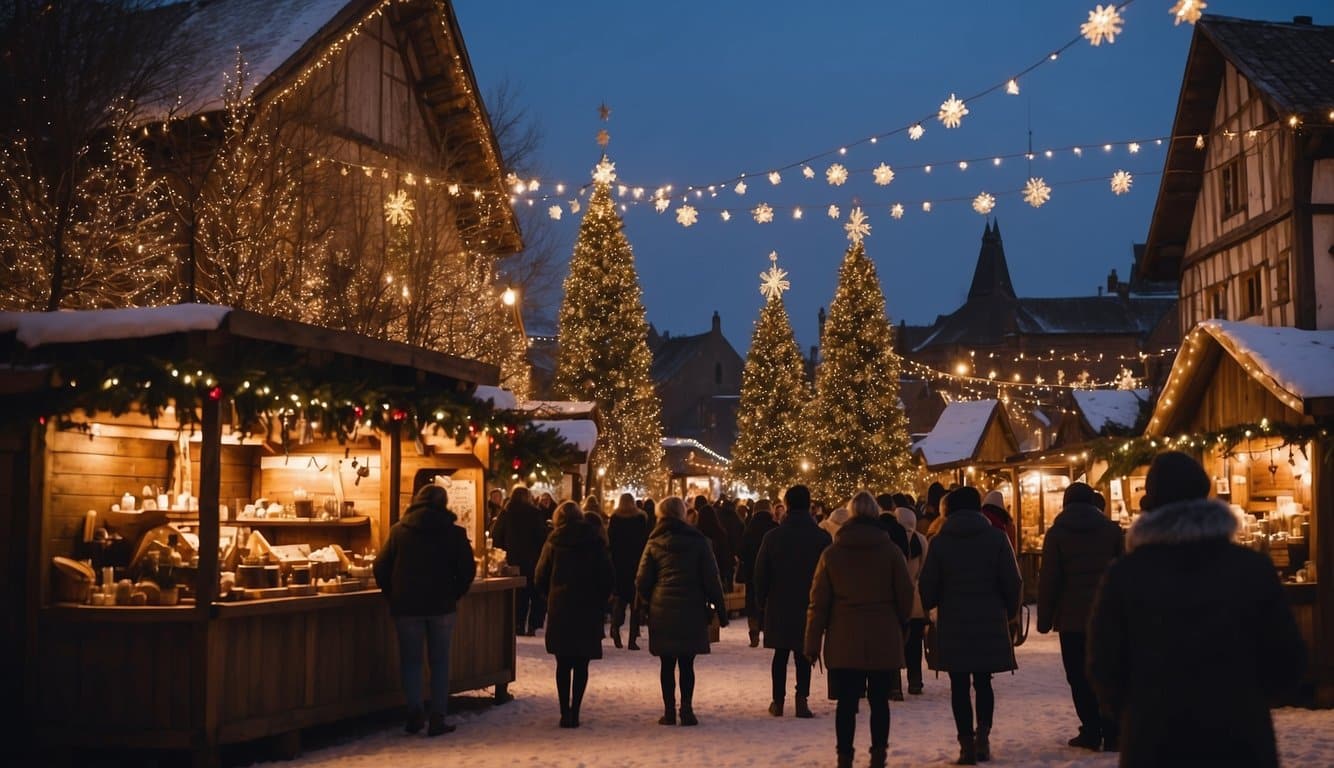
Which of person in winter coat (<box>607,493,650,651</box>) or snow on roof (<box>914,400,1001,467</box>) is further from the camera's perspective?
snow on roof (<box>914,400,1001,467</box>)

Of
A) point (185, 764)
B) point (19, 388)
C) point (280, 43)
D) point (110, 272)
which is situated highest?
point (280, 43)

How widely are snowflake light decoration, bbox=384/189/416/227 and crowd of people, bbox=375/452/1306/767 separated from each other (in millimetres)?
9237

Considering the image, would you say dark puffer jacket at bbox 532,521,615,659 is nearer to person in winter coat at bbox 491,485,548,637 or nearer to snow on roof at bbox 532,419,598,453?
person in winter coat at bbox 491,485,548,637

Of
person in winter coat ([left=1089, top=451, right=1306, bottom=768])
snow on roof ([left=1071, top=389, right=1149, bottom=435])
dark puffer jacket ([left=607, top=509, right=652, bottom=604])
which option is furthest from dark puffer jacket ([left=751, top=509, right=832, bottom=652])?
snow on roof ([left=1071, top=389, right=1149, bottom=435])

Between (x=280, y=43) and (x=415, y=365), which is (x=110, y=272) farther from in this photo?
(x=415, y=365)

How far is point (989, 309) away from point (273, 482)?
84.3 m

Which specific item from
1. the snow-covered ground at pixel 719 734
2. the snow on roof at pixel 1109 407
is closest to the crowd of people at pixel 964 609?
the snow-covered ground at pixel 719 734

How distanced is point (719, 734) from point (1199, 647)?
22.1 ft

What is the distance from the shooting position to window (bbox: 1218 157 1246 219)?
78.6ft

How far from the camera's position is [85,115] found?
52.2 ft

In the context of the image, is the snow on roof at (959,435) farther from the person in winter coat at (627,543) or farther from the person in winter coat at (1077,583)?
the person in winter coat at (1077,583)

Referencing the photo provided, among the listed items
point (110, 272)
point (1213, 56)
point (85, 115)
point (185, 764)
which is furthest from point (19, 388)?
point (1213, 56)

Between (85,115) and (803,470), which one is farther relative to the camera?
(803,470)

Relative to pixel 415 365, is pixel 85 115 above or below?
above
